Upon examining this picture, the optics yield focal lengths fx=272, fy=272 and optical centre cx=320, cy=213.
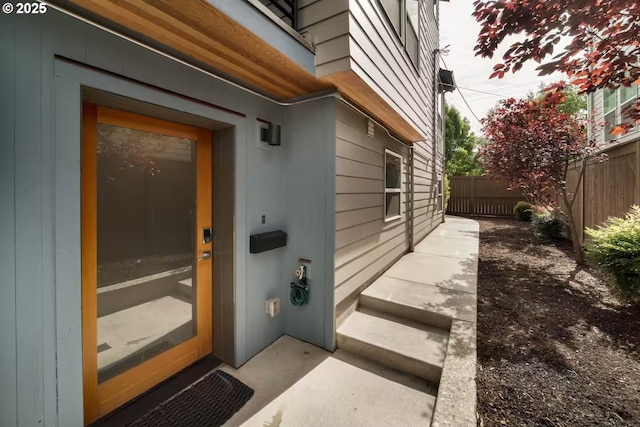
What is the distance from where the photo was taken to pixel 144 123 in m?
2.07

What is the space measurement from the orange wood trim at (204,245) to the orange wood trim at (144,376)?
0.37 feet

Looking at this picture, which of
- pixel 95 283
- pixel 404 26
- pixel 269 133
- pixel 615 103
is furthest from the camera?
pixel 615 103

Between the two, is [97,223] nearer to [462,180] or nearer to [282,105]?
[282,105]

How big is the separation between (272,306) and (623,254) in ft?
13.1

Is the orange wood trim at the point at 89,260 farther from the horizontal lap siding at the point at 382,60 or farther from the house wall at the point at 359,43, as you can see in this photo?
the horizontal lap siding at the point at 382,60

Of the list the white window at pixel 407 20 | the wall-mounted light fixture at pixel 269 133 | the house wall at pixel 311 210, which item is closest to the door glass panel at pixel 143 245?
the wall-mounted light fixture at pixel 269 133

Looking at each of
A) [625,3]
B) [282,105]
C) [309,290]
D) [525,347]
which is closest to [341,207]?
[309,290]

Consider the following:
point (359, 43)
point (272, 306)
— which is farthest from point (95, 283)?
point (359, 43)

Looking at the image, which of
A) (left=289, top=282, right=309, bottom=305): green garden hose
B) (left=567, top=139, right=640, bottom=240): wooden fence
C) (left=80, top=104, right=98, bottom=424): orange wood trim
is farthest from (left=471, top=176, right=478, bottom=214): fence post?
(left=80, top=104, right=98, bottom=424): orange wood trim

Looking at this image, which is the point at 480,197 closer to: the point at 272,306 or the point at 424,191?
the point at 424,191

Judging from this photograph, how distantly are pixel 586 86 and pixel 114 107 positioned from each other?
4.52 m

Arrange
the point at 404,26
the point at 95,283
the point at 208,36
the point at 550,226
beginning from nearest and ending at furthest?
Answer: the point at 208,36 < the point at 95,283 < the point at 404,26 < the point at 550,226

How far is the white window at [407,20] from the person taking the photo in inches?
145

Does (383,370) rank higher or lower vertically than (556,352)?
lower
